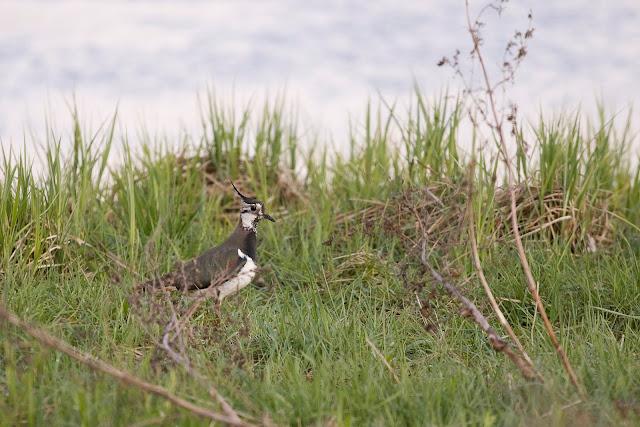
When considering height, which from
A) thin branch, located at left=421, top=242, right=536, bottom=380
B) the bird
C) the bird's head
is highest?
the bird's head

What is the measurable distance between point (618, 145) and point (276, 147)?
3444 mm

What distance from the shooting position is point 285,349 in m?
3.82

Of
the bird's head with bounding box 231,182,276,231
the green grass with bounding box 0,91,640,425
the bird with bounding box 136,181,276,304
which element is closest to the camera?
the green grass with bounding box 0,91,640,425

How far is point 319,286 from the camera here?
5.20m

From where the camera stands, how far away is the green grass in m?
3.01

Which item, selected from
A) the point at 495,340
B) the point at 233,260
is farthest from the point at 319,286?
the point at 495,340

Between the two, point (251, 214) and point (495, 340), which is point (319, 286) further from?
point (495, 340)

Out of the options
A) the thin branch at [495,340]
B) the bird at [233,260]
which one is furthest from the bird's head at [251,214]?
the thin branch at [495,340]

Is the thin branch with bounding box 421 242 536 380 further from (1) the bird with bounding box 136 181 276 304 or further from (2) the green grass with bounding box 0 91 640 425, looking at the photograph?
(1) the bird with bounding box 136 181 276 304

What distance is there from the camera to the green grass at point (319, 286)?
9.86 ft

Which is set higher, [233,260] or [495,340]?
[233,260]

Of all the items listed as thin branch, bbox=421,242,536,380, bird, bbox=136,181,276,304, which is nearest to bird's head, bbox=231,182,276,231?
bird, bbox=136,181,276,304

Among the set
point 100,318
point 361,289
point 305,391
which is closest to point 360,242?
point 361,289

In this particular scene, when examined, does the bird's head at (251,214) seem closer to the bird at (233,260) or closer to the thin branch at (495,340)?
the bird at (233,260)
